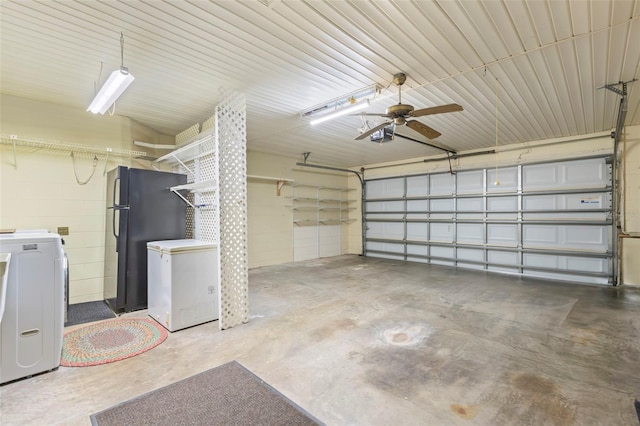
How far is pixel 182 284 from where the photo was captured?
3350mm

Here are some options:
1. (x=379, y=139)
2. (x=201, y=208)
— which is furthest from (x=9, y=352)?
(x=379, y=139)

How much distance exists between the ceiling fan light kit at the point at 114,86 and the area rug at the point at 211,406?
103 inches

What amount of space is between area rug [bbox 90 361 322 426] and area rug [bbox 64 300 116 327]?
207cm

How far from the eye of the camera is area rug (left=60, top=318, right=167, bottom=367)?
2.67 metres

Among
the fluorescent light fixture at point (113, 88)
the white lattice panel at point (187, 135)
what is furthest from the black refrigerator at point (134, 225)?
the white lattice panel at point (187, 135)

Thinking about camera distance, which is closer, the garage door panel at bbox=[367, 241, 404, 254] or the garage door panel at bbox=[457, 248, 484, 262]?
Answer: the garage door panel at bbox=[457, 248, 484, 262]

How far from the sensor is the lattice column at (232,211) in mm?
3436

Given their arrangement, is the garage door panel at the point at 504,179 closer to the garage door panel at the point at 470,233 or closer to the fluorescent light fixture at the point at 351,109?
the garage door panel at the point at 470,233

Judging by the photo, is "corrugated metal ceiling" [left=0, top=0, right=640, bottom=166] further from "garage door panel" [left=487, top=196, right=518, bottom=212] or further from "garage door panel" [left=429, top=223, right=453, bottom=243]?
"garage door panel" [left=429, top=223, right=453, bottom=243]

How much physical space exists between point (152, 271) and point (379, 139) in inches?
158

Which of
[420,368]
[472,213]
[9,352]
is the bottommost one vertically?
[420,368]

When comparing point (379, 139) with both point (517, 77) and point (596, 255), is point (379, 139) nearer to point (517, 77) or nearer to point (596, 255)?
point (517, 77)

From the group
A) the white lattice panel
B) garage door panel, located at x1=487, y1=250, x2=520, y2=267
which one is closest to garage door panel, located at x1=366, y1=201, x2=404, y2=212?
garage door panel, located at x1=487, y1=250, x2=520, y2=267

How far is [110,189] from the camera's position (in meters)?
4.23
